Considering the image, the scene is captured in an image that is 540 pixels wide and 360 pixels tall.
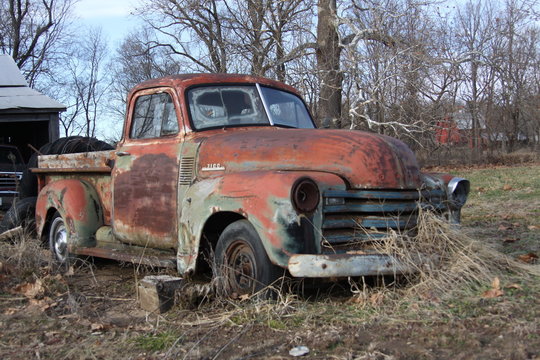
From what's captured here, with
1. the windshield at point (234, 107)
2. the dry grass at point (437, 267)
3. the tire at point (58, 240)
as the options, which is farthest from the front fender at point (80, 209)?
the dry grass at point (437, 267)

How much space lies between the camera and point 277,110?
5605mm

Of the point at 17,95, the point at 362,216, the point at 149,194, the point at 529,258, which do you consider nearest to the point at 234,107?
the point at 149,194

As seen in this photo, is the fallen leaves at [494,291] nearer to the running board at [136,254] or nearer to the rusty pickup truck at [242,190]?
the rusty pickup truck at [242,190]

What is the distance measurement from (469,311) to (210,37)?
17.2 meters

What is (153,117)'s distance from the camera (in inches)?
224

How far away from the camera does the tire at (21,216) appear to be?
7770 mm

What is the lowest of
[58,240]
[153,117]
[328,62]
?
[58,240]

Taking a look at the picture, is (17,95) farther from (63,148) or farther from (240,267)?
(240,267)

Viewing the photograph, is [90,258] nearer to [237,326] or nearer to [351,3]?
[237,326]

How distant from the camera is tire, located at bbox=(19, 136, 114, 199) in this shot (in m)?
7.82

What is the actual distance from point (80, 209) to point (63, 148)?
82.0 inches

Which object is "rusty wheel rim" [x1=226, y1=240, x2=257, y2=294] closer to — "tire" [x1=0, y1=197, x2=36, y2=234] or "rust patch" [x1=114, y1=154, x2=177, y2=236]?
"rust patch" [x1=114, y1=154, x2=177, y2=236]

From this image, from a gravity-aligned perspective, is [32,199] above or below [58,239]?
above

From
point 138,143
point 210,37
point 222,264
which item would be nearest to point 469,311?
point 222,264
